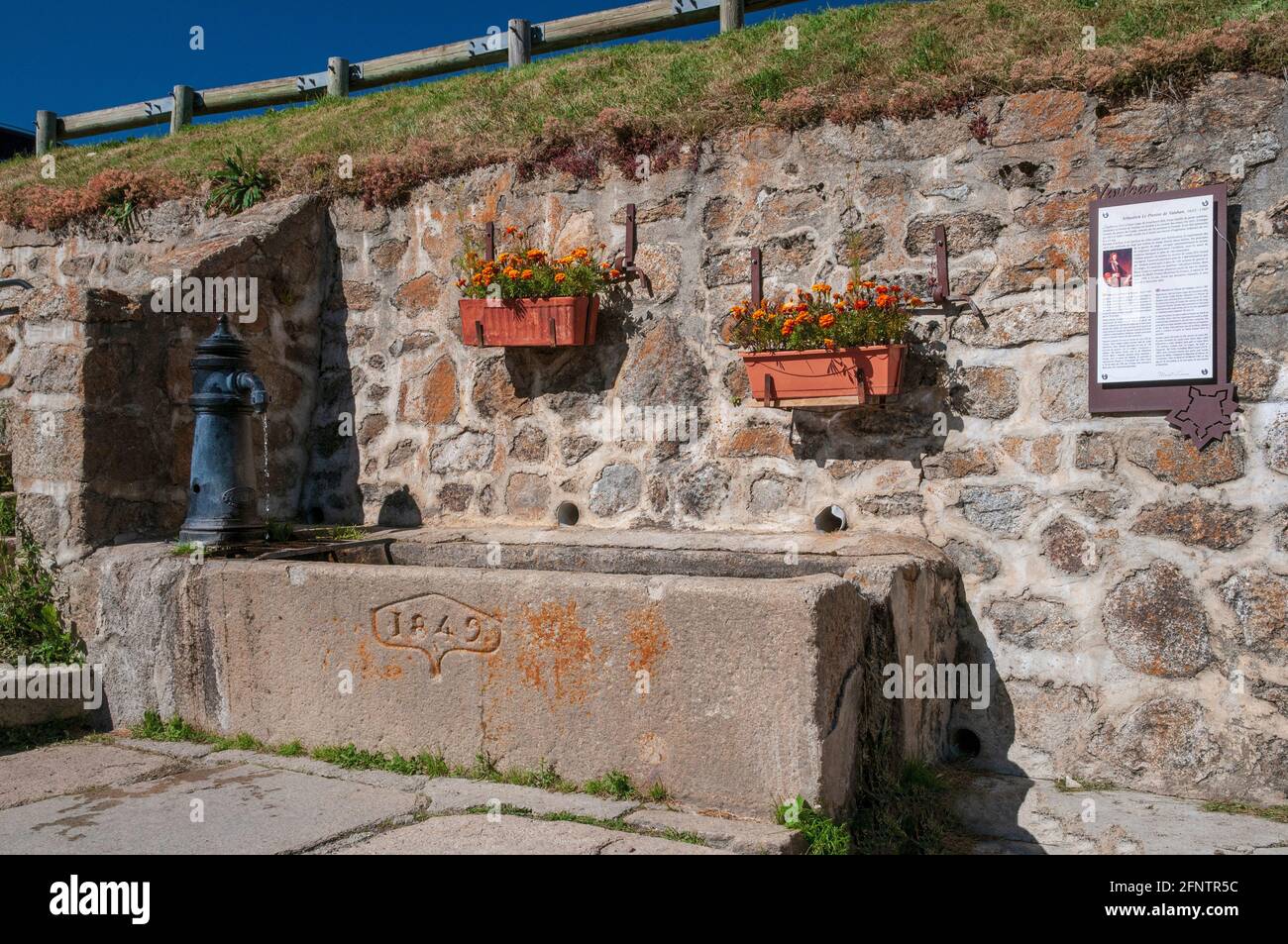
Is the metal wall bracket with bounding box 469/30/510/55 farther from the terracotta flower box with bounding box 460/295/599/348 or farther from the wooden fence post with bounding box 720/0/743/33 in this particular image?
the terracotta flower box with bounding box 460/295/599/348

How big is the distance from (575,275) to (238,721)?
7.68 ft

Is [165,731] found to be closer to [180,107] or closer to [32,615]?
[32,615]

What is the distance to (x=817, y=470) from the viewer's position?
4.57m

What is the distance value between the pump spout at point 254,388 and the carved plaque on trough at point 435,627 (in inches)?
56.0

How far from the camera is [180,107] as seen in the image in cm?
961

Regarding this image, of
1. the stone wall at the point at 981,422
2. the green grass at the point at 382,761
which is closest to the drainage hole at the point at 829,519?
the stone wall at the point at 981,422

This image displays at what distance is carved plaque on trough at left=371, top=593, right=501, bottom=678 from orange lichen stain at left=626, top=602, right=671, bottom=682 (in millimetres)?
469

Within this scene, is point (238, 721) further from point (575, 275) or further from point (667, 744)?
point (575, 275)

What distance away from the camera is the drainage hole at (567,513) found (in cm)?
505

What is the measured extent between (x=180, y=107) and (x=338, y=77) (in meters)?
1.86

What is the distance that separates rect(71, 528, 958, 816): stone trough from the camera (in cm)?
298

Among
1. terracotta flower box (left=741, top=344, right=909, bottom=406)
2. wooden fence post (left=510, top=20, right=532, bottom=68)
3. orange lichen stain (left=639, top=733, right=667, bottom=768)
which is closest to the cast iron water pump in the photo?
terracotta flower box (left=741, top=344, right=909, bottom=406)

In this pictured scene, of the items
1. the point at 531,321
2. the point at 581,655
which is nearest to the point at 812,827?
the point at 581,655
